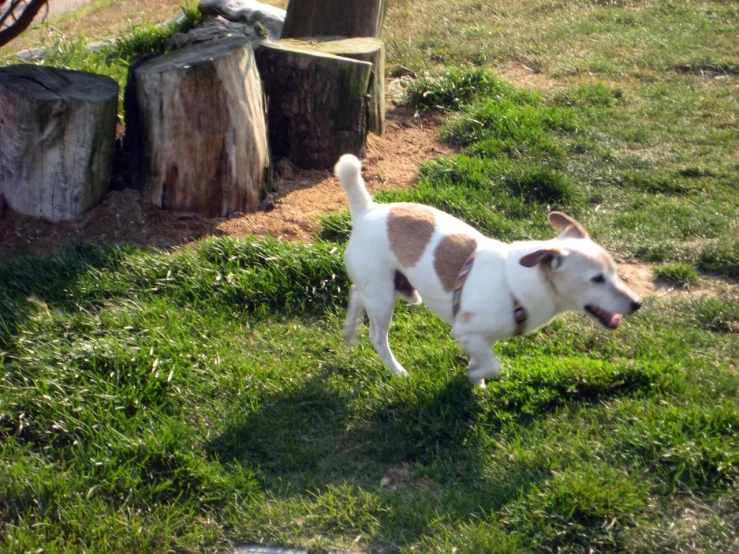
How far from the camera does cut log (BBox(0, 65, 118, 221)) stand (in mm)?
5180

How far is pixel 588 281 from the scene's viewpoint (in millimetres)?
3625

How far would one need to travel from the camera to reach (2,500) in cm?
340

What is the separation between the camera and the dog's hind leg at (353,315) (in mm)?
4453

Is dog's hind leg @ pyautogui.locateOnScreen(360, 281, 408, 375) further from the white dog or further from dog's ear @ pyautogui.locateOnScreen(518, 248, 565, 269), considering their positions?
dog's ear @ pyautogui.locateOnScreen(518, 248, 565, 269)

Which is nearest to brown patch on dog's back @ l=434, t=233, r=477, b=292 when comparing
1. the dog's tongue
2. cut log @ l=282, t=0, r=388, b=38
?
the dog's tongue

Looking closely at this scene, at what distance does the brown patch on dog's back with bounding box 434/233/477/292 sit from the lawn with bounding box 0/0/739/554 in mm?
571

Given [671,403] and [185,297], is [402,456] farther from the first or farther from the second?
[185,297]

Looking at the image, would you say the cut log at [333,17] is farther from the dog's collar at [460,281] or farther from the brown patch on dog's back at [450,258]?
the dog's collar at [460,281]

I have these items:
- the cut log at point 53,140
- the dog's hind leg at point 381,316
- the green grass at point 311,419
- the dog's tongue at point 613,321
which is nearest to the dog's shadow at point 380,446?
the green grass at point 311,419

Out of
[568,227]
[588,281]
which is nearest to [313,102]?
[568,227]

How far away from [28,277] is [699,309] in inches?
164

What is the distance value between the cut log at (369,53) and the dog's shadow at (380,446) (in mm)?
3315

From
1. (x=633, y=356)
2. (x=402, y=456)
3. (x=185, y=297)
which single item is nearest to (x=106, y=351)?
(x=185, y=297)

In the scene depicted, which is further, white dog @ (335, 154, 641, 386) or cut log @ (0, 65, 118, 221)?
cut log @ (0, 65, 118, 221)
